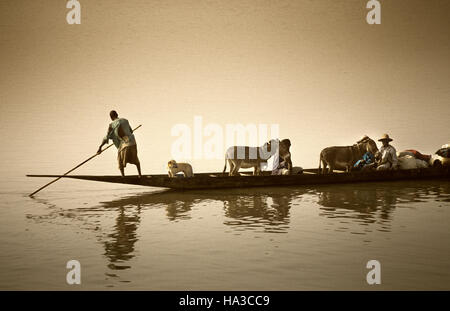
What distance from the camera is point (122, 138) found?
10.7m

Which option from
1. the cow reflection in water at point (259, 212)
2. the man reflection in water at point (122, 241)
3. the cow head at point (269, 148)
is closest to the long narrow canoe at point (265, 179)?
the cow head at point (269, 148)

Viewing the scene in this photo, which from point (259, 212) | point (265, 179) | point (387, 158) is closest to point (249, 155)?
point (265, 179)

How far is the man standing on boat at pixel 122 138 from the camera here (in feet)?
34.6

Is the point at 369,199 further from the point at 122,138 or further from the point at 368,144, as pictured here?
the point at 122,138

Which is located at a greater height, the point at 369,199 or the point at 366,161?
the point at 366,161

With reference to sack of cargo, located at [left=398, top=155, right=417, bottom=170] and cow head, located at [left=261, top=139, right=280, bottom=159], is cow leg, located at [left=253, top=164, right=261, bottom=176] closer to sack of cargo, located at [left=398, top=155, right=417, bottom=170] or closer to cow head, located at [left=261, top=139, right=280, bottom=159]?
cow head, located at [left=261, top=139, right=280, bottom=159]

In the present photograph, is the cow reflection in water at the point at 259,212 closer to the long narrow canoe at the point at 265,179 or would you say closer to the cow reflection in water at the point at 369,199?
the cow reflection in water at the point at 369,199

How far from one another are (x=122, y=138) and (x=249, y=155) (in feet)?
Answer: 10.7

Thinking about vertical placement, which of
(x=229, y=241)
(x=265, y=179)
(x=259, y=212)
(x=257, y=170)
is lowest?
(x=229, y=241)

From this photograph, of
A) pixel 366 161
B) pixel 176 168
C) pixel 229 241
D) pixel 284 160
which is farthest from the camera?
pixel 366 161

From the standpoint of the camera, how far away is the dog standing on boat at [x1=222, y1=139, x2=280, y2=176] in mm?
12086

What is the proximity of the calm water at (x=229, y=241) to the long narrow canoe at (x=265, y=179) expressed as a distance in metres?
0.49

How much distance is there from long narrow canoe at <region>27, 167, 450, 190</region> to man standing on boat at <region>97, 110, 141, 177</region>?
550mm

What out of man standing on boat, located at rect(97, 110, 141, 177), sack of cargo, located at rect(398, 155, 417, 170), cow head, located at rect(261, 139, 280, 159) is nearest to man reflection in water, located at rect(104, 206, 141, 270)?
man standing on boat, located at rect(97, 110, 141, 177)
